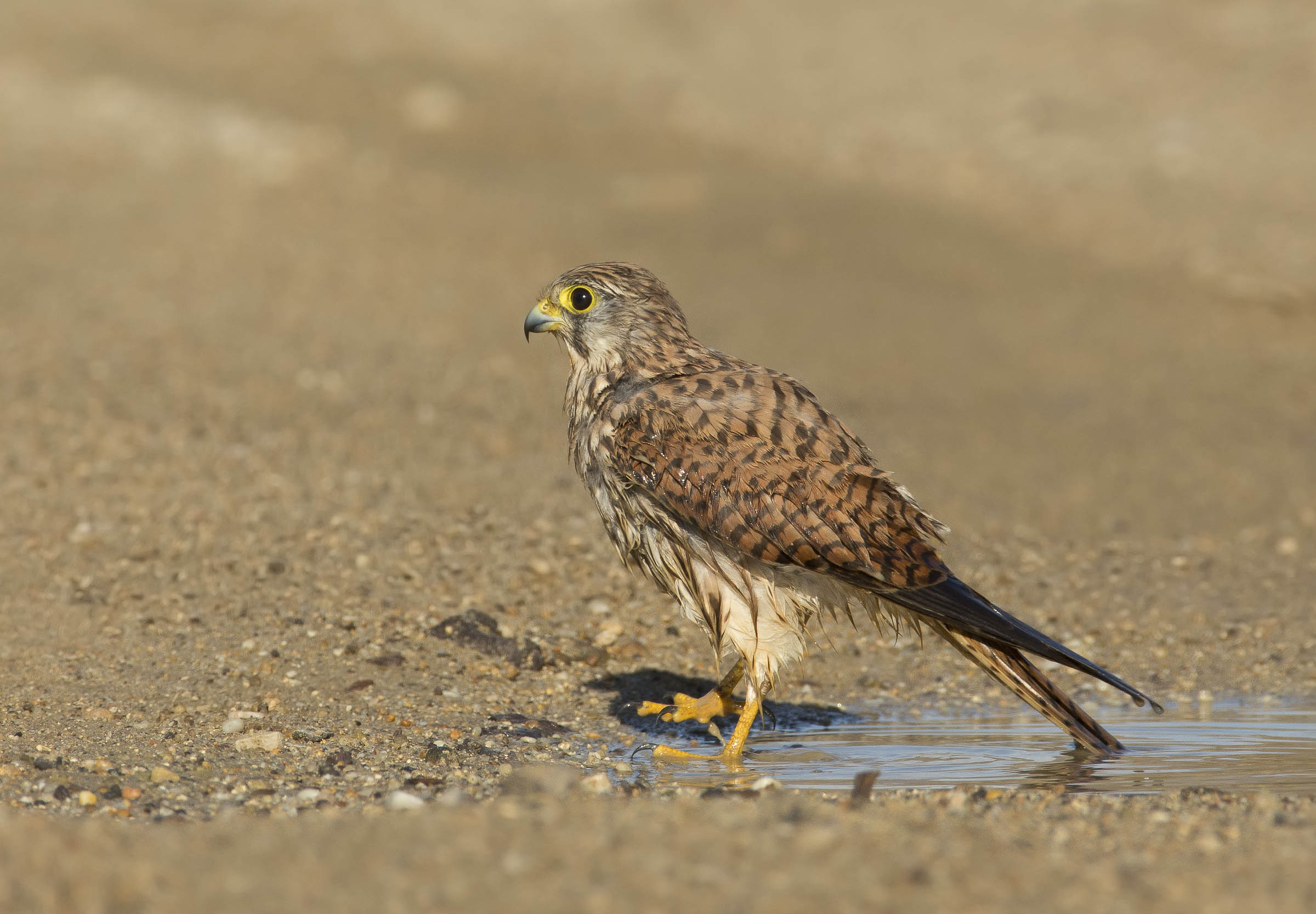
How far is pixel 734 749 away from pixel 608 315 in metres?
1.54

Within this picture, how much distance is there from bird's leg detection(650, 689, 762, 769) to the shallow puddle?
0.05 metres

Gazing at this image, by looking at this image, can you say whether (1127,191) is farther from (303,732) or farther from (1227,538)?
(303,732)

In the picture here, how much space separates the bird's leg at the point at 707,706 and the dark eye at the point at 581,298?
1333 mm

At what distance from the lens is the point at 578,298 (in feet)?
18.3

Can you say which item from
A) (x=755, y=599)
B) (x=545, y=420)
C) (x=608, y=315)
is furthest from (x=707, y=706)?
(x=545, y=420)

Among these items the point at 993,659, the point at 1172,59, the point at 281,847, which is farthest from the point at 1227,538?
the point at 1172,59

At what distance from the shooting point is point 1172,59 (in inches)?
733

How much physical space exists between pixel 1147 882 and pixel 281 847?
5.65 ft

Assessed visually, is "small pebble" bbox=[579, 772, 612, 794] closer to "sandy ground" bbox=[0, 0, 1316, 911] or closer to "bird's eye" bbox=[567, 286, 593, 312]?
"sandy ground" bbox=[0, 0, 1316, 911]

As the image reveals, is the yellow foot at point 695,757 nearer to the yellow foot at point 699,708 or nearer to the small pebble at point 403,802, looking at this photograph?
the yellow foot at point 699,708

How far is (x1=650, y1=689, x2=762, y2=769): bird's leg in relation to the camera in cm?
505

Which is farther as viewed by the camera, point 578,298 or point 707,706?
point 578,298

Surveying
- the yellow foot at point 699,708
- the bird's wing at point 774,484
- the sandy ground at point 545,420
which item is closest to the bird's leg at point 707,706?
the yellow foot at point 699,708

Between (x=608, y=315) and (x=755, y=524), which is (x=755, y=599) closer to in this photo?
(x=755, y=524)
